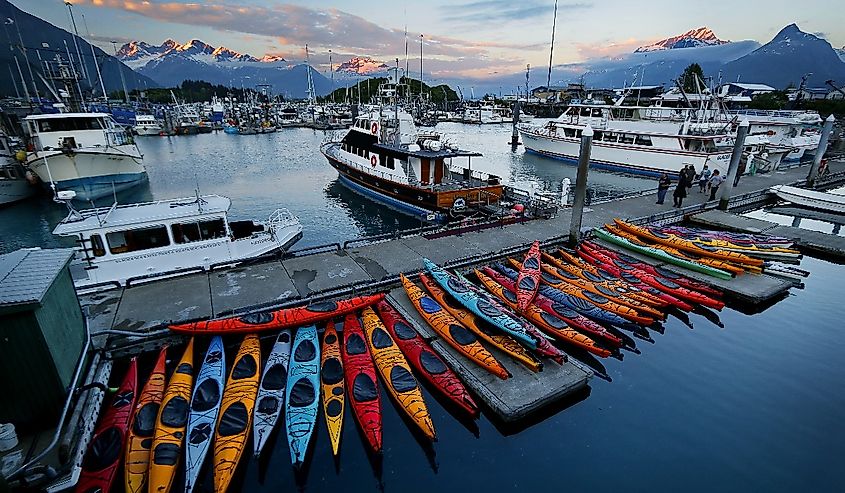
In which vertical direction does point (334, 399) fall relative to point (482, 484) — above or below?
above

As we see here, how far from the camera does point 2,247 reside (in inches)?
930

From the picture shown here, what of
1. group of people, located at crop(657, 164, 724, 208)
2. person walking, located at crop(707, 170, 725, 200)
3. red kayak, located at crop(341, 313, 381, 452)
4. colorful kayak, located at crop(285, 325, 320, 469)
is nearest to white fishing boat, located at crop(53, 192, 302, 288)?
colorful kayak, located at crop(285, 325, 320, 469)

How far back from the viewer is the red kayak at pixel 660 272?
14164 mm

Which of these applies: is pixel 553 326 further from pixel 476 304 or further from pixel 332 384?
pixel 332 384

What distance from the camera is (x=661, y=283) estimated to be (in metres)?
14.4

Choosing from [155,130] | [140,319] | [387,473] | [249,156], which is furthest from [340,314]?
[155,130]

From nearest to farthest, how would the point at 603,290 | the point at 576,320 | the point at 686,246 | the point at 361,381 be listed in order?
the point at 361,381
the point at 576,320
the point at 603,290
the point at 686,246

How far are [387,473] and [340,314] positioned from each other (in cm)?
489

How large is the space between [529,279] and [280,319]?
863 centimetres

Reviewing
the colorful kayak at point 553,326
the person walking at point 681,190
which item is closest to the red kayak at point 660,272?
the colorful kayak at point 553,326

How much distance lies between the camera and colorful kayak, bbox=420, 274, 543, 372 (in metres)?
10.0

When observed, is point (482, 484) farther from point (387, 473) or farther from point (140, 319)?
point (140, 319)

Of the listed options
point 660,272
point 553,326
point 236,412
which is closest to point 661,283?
point 660,272

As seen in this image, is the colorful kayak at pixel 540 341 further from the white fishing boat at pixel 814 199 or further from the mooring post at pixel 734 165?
the white fishing boat at pixel 814 199
